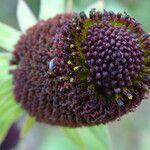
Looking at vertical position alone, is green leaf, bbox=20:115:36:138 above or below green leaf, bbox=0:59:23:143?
below

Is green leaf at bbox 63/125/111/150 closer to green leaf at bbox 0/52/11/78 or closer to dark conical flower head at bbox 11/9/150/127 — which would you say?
green leaf at bbox 0/52/11/78

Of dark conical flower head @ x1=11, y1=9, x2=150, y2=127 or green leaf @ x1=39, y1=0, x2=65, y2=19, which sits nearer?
dark conical flower head @ x1=11, y1=9, x2=150, y2=127

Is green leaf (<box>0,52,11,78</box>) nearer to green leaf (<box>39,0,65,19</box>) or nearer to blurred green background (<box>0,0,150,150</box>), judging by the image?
green leaf (<box>39,0,65,19</box>)

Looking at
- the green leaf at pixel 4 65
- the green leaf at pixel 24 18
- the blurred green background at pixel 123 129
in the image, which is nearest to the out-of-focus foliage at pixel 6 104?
the green leaf at pixel 4 65

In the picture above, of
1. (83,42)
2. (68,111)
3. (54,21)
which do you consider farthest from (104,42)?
(54,21)

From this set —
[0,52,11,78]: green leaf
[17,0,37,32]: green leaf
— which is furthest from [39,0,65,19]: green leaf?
[0,52,11,78]: green leaf

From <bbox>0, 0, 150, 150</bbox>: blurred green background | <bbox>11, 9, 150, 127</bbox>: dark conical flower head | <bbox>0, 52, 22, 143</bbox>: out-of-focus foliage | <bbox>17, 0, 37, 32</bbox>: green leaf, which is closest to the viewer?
<bbox>11, 9, 150, 127</bbox>: dark conical flower head

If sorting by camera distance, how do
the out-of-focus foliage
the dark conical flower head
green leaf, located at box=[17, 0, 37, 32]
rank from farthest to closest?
1. green leaf, located at box=[17, 0, 37, 32]
2. the out-of-focus foliage
3. the dark conical flower head

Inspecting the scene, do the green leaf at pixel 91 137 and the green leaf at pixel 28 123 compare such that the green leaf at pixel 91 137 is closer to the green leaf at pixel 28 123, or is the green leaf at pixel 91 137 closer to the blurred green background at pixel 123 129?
the green leaf at pixel 28 123
